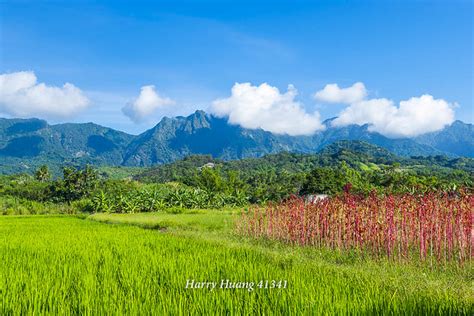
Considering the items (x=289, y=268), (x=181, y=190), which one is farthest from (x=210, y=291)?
(x=181, y=190)

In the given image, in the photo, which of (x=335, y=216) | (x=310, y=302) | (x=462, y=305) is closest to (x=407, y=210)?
(x=335, y=216)

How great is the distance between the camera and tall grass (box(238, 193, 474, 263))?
9.82 meters

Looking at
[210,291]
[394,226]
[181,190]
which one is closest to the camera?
[210,291]

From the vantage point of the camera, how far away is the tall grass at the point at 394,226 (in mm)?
9820

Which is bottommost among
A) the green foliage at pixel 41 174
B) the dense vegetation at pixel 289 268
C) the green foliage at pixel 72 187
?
the dense vegetation at pixel 289 268

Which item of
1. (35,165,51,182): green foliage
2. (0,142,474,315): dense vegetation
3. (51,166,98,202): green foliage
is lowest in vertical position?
(0,142,474,315): dense vegetation

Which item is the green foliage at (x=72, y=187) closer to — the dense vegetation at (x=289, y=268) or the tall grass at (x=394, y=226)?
the dense vegetation at (x=289, y=268)

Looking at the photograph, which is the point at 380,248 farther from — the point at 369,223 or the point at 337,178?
the point at 337,178

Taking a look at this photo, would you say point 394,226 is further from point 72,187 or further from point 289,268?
point 72,187

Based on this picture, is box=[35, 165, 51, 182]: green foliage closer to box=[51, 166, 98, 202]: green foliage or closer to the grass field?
box=[51, 166, 98, 202]: green foliage

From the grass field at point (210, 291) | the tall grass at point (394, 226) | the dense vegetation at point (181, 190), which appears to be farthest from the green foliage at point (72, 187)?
the grass field at point (210, 291)

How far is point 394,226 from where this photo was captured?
34.7 feet

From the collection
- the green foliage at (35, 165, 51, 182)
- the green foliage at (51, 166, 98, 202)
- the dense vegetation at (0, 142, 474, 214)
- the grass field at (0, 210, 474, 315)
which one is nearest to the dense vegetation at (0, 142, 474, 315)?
the grass field at (0, 210, 474, 315)

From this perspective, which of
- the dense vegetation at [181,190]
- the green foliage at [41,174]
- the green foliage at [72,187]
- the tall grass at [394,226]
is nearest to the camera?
the tall grass at [394,226]
